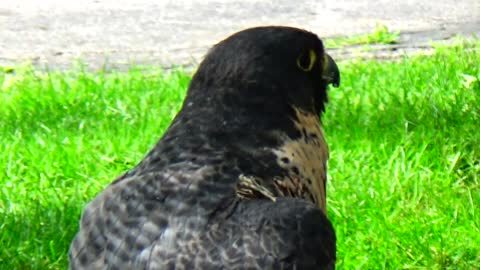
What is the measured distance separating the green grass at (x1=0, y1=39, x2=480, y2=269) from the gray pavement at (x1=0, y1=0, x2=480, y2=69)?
914 millimetres

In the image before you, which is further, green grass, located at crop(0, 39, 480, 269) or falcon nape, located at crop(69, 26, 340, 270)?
green grass, located at crop(0, 39, 480, 269)

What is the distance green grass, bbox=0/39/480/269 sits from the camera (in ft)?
16.5

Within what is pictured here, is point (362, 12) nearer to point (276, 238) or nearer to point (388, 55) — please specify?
point (388, 55)

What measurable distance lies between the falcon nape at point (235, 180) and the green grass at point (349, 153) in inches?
41.5

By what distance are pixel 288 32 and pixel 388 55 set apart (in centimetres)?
393

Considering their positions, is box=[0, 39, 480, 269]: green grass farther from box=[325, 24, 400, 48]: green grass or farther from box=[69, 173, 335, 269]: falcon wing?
box=[69, 173, 335, 269]: falcon wing

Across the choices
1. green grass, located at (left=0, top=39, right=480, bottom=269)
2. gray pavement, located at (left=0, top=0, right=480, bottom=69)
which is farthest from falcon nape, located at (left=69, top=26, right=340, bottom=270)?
gray pavement, located at (left=0, top=0, right=480, bottom=69)

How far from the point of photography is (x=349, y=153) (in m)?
5.77

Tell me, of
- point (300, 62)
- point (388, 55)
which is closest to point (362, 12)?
point (388, 55)

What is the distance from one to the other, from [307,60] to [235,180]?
2.22ft

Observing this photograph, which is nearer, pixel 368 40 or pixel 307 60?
pixel 307 60

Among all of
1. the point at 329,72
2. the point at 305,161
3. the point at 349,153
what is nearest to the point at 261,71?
the point at 305,161

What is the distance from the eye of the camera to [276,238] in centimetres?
338

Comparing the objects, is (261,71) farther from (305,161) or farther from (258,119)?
(305,161)
